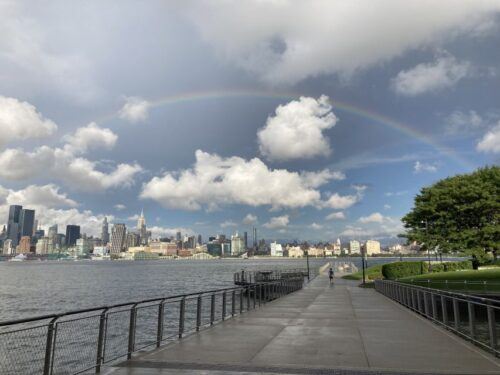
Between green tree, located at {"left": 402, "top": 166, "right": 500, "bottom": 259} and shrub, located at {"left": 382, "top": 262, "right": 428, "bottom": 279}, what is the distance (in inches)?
119

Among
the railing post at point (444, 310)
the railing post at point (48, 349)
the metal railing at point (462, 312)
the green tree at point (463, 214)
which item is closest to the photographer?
the railing post at point (48, 349)

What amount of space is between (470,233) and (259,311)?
29508 mm

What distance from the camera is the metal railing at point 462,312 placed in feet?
28.6

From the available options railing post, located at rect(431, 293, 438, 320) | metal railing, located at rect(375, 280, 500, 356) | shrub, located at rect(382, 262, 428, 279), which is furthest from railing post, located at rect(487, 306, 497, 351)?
shrub, located at rect(382, 262, 428, 279)

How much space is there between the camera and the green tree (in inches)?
1542

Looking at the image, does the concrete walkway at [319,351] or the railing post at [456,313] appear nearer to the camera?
the concrete walkway at [319,351]

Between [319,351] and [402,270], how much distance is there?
38.8m

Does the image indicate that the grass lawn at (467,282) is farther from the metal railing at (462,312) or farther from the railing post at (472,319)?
the railing post at (472,319)

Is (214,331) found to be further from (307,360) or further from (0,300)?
(0,300)

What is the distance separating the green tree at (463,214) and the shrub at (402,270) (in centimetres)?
303

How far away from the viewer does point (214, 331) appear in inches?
473

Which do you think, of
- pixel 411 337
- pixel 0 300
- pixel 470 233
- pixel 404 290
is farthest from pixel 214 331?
pixel 0 300

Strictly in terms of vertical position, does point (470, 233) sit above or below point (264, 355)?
above

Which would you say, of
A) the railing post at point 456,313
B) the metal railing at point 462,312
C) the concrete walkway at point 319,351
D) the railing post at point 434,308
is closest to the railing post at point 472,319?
the metal railing at point 462,312
